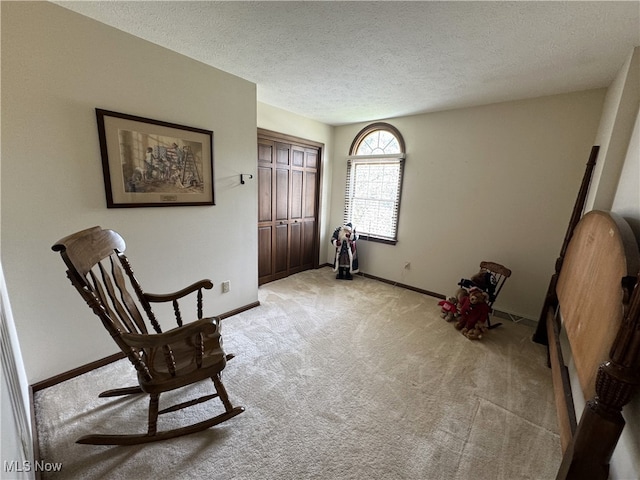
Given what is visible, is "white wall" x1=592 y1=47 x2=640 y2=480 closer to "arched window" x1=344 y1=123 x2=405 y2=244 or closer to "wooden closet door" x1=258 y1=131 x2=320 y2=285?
"arched window" x1=344 y1=123 x2=405 y2=244

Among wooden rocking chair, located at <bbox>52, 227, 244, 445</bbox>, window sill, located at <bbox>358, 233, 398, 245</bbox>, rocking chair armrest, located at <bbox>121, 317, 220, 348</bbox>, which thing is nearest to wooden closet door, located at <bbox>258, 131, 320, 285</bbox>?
window sill, located at <bbox>358, 233, 398, 245</bbox>

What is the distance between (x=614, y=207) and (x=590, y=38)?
1105 millimetres

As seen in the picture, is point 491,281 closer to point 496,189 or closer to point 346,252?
point 496,189

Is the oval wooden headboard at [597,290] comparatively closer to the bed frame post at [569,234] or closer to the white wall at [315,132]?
the bed frame post at [569,234]

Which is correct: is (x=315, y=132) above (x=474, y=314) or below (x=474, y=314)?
above

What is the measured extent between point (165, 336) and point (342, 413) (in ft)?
3.72

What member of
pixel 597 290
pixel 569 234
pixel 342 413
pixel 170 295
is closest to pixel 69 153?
pixel 170 295

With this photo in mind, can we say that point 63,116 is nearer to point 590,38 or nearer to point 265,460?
point 265,460

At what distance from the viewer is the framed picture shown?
1.78 m

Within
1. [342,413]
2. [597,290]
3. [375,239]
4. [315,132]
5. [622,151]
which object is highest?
[315,132]

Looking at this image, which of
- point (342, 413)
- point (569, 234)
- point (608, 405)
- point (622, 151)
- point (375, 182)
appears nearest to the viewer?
point (608, 405)

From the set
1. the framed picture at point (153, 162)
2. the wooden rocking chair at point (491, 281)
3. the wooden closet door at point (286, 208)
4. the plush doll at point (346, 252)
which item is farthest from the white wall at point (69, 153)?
the wooden rocking chair at point (491, 281)

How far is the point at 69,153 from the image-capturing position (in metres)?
1.64

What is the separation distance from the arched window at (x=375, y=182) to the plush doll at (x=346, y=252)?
28 centimetres
